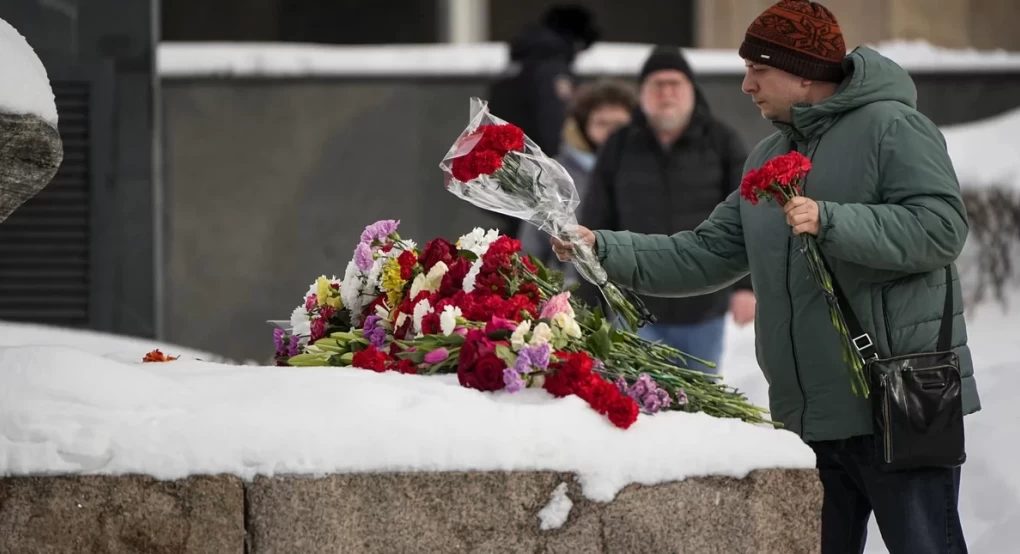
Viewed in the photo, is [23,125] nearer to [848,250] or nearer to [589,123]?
[848,250]

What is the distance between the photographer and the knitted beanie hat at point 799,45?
10.6 ft

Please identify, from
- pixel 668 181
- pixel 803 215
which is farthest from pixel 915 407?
pixel 668 181

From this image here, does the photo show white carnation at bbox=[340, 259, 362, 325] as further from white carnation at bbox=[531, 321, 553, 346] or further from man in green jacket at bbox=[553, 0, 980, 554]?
white carnation at bbox=[531, 321, 553, 346]

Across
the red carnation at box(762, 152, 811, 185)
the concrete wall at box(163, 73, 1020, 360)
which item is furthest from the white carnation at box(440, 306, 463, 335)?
the concrete wall at box(163, 73, 1020, 360)

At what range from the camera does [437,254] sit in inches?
127

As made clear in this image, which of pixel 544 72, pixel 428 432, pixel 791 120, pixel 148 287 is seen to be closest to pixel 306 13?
pixel 544 72

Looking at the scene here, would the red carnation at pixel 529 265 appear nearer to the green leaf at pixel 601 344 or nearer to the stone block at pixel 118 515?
the green leaf at pixel 601 344

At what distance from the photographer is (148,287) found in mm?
6426

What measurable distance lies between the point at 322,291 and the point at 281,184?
15.3ft


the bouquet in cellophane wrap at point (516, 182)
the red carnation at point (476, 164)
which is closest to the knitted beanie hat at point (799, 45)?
the bouquet in cellophane wrap at point (516, 182)

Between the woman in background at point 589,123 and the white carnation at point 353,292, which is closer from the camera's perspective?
the white carnation at point 353,292

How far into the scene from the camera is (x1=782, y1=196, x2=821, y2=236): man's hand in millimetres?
2996

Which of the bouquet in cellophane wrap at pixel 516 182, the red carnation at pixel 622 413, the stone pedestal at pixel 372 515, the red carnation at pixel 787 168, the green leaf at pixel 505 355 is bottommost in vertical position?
the stone pedestal at pixel 372 515

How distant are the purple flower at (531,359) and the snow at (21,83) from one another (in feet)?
3.37
